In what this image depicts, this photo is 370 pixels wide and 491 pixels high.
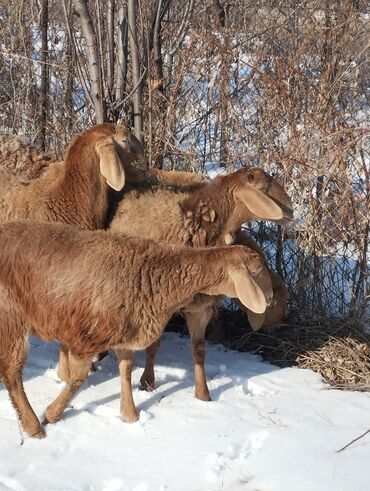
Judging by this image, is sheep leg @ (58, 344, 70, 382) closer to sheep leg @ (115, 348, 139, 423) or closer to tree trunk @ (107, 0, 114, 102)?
sheep leg @ (115, 348, 139, 423)

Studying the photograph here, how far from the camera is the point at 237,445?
474cm

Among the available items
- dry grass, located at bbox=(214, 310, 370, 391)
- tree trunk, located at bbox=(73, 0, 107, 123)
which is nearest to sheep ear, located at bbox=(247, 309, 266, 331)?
dry grass, located at bbox=(214, 310, 370, 391)

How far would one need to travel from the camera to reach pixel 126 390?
505 centimetres

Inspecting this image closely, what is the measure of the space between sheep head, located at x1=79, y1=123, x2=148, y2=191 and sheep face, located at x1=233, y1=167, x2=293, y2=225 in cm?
84

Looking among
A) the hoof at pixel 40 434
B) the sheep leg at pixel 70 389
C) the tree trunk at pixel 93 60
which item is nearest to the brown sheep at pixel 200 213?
the sheep leg at pixel 70 389

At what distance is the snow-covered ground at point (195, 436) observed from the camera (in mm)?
4293

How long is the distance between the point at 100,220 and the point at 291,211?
5.35 feet

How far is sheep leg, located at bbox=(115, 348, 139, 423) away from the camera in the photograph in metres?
5.03

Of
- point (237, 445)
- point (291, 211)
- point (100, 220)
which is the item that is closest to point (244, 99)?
point (291, 211)

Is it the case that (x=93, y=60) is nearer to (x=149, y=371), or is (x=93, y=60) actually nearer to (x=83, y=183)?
(x=83, y=183)

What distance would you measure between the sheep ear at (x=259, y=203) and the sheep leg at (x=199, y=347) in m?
0.90

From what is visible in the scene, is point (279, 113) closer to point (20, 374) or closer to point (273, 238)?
point (273, 238)

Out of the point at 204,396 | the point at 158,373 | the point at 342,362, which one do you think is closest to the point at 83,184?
the point at 158,373

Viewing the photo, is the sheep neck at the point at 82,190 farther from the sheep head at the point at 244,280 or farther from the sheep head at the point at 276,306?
the sheep head at the point at 276,306
